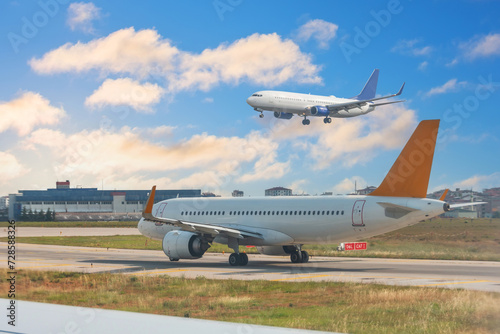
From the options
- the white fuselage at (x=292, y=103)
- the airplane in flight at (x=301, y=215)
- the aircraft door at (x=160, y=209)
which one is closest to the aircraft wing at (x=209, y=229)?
the airplane in flight at (x=301, y=215)

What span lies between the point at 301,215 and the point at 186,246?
649 cm

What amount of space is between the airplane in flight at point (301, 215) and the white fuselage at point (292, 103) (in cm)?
2624

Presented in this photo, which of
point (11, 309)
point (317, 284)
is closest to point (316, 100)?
point (317, 284)

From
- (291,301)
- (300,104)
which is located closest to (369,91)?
(300,104)

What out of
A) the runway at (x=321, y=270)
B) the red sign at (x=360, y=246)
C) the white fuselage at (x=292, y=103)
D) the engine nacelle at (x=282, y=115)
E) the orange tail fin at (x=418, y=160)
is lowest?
the runway at (x=321, y=270)

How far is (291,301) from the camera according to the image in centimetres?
1791

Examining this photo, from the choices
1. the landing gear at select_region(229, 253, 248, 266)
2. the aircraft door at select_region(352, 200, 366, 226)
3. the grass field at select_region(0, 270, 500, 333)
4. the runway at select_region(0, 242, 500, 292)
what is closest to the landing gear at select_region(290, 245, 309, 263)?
the runway at select_region(0, 242, 500, 292)

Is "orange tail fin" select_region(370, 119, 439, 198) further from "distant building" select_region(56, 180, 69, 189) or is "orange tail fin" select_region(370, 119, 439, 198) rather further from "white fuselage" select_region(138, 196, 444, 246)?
"distant building" select_region(56, 180, 69, 189)

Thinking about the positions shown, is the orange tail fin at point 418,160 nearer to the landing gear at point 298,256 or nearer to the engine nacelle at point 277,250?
the landing gear at point 298,256

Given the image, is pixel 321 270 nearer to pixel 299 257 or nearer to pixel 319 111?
pixel 299 257

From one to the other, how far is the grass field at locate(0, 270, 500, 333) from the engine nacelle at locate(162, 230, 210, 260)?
300 inches

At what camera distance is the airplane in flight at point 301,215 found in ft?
89.1

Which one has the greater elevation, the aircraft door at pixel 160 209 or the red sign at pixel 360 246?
the aircraft door at pixel 160 209

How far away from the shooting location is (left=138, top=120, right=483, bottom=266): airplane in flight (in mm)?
27156
